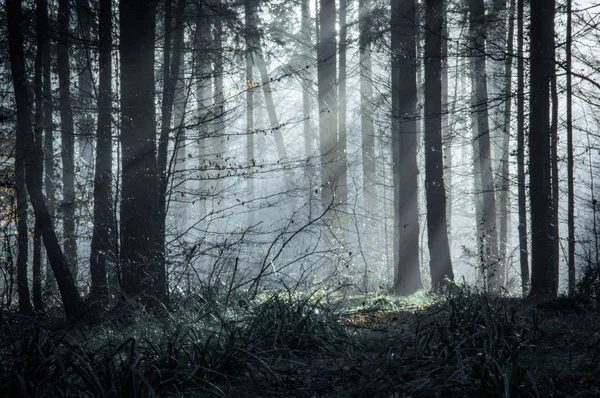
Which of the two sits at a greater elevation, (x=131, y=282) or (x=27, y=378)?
(x=131, y=282)

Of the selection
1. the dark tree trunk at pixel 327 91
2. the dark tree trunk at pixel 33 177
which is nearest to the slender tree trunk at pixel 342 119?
the dark tree trunk at pixel 327 91

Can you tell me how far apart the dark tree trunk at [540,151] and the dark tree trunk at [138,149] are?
5489mm

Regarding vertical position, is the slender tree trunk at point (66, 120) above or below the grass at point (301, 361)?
above

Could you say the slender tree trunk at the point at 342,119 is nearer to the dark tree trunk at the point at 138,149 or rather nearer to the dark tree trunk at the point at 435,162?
the dark tree trunk at the point at 435,162

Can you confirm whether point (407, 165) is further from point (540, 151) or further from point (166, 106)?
point (166, 106)

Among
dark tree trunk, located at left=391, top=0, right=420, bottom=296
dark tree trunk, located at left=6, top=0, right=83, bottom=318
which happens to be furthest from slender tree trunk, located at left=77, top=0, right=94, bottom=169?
dark tree trunk, located at left=391, top=0, right=420, bottom=296

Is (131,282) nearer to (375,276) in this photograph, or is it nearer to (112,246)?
(112,246)

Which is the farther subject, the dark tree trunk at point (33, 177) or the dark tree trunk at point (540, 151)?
the dark tree trunk at point (540, 151)

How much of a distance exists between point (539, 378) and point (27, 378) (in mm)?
3255

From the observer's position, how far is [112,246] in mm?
7938

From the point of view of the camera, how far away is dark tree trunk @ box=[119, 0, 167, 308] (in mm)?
7309

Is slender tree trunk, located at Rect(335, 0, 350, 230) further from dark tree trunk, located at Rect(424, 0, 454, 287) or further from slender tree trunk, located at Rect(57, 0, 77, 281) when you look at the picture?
slender tree trunk, located at Rect(57, 0, 77, 281)

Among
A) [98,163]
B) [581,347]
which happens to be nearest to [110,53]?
[98,163]

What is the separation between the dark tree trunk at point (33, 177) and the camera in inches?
303
